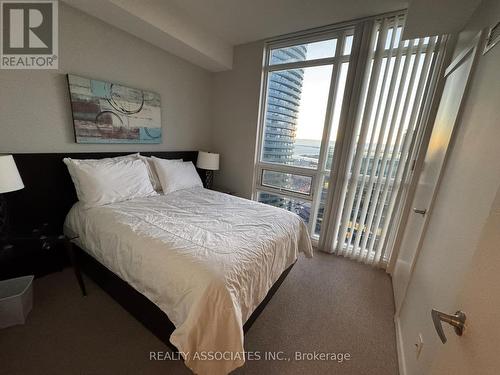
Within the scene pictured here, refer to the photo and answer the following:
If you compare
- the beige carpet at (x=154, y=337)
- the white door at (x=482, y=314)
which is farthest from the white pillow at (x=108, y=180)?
the white door at (x=482, y=314)

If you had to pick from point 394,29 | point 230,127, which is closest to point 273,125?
point 230,127

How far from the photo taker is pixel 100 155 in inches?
84.1

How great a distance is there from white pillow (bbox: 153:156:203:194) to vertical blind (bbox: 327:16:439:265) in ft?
6.45

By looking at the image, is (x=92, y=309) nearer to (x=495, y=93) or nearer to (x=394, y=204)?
(x=495, y=93)

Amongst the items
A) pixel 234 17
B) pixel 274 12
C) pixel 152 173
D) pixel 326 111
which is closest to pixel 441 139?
pixel 326 111

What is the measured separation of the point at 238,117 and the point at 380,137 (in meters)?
1.93

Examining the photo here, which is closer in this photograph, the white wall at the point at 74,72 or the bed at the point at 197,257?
the bed at the point at 197,257

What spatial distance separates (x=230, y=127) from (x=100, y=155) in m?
1.80

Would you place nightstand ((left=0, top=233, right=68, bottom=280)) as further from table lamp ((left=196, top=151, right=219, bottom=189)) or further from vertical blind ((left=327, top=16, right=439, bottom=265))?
vertical blind ((left=327, top=16, right=439, bottom=265))

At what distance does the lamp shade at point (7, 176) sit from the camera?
4.30 feet

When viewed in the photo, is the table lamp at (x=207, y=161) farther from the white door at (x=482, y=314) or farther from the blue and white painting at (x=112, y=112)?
the white door at (x=482, y=314)

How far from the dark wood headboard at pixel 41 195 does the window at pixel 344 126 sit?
Answer: 225cm

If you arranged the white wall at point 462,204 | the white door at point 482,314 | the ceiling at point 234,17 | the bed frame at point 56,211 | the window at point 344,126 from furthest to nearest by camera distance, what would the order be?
the window at point 344,126, the ceiling at point 234,17, the bed frame at point 56,211, the white wall at point 462,204, the white door at point 482,314

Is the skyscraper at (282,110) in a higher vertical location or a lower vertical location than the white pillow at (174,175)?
higher
